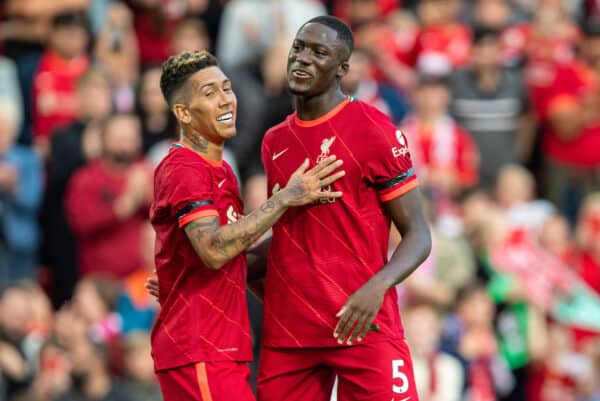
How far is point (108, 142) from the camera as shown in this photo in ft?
38.6

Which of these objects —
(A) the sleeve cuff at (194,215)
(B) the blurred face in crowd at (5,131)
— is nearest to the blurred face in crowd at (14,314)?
(B) the blurred face in crowd at (5,131)

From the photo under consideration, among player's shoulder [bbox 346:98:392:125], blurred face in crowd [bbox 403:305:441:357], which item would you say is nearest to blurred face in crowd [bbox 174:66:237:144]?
player's shoulder [bbox 346:98:392:125]

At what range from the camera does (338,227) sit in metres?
6.77

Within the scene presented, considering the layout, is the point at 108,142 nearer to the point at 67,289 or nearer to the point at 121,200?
the point at 121,200

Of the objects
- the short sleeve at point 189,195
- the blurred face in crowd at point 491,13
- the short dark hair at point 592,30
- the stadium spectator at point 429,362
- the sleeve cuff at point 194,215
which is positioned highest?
the short sleeve at point 189,195

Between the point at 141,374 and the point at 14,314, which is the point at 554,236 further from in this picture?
the point at 14,314

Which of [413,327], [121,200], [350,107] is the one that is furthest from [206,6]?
[350,107]

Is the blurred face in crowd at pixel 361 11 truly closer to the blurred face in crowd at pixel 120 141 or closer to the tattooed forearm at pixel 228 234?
the blurred face in crowd at pixel 120 141

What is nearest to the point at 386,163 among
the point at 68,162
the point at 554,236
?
the point at 68,162

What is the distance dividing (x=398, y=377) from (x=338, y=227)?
29.2 inches

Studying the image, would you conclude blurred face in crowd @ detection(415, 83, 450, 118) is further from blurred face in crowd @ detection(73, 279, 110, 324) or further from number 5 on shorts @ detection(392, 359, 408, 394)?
number 5 on shorts @ detection(392, 359, 408, 394)

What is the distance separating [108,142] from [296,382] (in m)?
5.28

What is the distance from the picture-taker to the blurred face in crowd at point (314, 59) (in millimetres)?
6730

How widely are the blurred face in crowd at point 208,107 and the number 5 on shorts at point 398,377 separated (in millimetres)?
1321
